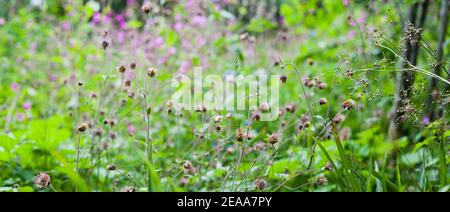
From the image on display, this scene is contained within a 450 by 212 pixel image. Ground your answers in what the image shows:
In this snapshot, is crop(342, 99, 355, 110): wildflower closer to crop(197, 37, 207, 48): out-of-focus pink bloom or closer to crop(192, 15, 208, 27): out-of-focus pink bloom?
crop(197, 37, 207, 48): out-of-focus pink bloom

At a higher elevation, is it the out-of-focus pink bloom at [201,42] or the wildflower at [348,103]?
the out-of-focus pink bloom at [201,42]

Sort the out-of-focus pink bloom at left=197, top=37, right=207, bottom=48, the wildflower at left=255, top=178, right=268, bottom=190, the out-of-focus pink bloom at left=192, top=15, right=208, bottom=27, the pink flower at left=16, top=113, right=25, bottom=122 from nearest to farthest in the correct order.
→ the wildflower at left=255, top=178, right=268, bottom=190 → the pink flower at left=16, top=113, right=25, bottom=122 → the out-of-focus pink bloom at left=197, top=37, right=207, bottom=48 → the out-of-focus pink bloom at left=192, top=15, right=208, bottom=27

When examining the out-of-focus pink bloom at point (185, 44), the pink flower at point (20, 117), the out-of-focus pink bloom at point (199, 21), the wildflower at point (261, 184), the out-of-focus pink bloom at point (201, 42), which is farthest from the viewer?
the out-of-focus pink bloom at point (199, 21)

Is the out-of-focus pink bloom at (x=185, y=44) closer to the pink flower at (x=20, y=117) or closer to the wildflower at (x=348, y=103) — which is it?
the pink flower at (x=20, y=117)

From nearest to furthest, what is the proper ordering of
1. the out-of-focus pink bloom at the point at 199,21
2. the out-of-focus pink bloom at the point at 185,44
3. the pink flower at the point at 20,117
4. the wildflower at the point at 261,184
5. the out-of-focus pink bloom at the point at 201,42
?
the wildflower at the point at 261,184 < the pink flower at the point at 20,117 < the out-of-focus pink bloom at the point at 185,44 < the out-of-focus pink bloom at the point at 201,42 < the out-of-focus pink bloom at the point at 199,21

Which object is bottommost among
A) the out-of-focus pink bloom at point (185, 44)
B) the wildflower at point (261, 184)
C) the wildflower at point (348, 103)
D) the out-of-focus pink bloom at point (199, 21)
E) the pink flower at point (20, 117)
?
the wildflower at point (261, 184)

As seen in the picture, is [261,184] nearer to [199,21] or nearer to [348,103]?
[348,103]

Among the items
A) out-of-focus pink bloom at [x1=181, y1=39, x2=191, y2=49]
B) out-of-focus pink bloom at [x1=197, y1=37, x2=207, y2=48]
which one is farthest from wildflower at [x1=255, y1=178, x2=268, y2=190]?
out-of-focus pink bloom at [x1=197, y1=37, x2=207, y2=48]

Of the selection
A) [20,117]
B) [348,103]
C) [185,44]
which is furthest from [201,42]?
[348,103]

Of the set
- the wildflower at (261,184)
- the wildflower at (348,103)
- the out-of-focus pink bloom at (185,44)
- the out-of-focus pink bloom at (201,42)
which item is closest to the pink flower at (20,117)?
the out-of-focus pink bloom at (185,44)

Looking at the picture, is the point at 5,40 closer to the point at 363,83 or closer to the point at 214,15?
the point at 214,15

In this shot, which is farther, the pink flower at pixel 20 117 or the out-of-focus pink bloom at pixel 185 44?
the out-of-focus pink bloom at pixel 185 44

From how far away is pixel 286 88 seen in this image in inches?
153

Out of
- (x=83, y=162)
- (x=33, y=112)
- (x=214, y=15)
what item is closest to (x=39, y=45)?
(x=33, y=112)
